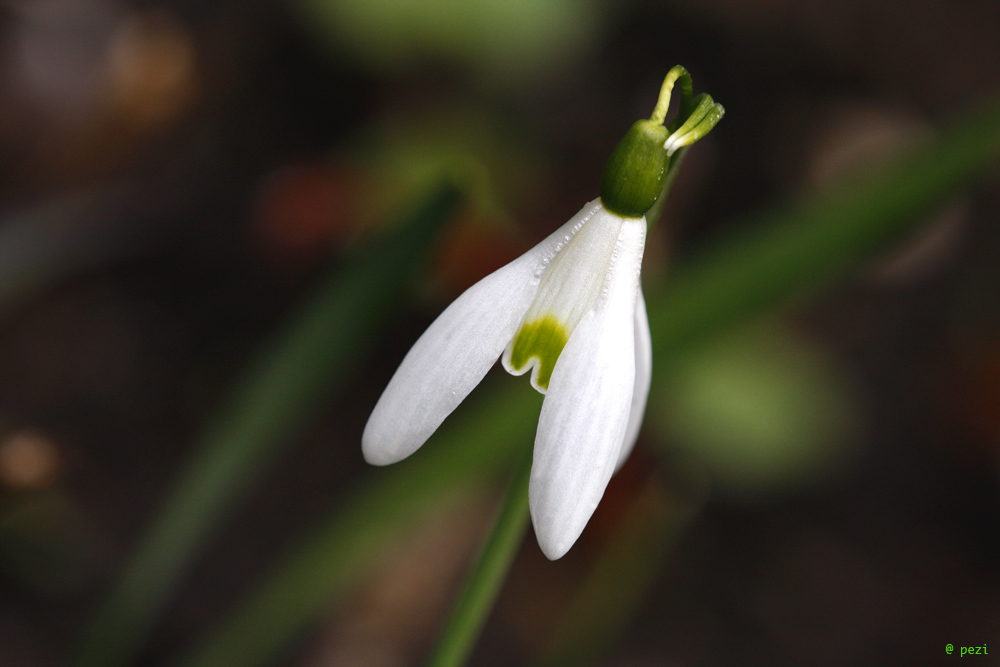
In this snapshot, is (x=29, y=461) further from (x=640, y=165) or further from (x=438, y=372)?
(x=640, y=165)

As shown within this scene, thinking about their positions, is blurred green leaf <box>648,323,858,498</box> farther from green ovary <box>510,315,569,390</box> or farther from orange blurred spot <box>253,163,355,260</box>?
green ovary <box>510,315,569,390</box>

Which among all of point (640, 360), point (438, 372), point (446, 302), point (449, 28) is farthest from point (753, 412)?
point (438, 372)

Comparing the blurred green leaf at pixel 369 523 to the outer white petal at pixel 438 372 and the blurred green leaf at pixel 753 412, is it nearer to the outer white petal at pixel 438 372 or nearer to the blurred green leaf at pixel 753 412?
the outer white petal at pixel 438 372

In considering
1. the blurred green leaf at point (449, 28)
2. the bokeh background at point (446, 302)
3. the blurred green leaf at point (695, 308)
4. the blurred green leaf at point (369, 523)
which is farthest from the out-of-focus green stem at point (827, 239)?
Result: the blurred green leaf at point (449, 28)

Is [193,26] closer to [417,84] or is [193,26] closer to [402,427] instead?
[417,84]

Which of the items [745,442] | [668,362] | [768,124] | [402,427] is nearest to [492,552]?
[402,427]

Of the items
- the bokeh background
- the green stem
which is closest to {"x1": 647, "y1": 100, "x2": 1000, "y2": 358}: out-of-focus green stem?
the green stem
